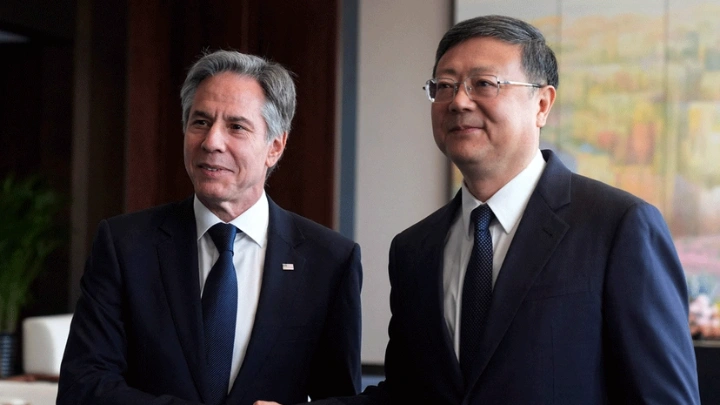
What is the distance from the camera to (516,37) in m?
1.98

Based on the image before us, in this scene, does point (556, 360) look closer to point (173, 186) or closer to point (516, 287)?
point (516, 287)

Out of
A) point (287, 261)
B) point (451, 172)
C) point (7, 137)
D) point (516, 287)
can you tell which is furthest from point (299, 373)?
point (7, 137)

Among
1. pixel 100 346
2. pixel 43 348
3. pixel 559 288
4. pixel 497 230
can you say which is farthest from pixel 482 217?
pixel 43 348

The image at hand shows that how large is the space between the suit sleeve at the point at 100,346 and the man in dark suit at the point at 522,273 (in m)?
0.63

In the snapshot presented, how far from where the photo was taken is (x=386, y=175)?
714 cm

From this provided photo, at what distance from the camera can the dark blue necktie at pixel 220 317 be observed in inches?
84.7

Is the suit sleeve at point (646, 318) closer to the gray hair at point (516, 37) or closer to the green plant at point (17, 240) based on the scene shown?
the gray hair at point (516, 37)

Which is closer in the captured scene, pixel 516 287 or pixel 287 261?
pixel 516 287

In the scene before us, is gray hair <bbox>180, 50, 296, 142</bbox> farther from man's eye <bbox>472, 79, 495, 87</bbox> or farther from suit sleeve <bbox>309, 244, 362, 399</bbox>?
man's eye <bbox>472, 79, 495, 87</bbox>

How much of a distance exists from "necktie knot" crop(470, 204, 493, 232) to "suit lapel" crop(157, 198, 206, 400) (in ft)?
2.35

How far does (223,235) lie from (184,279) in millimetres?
148

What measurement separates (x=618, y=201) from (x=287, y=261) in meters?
0.88

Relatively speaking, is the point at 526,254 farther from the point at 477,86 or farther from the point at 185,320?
the point at 185,320

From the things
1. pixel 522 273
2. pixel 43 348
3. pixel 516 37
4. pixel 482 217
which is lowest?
pixel 43 348
